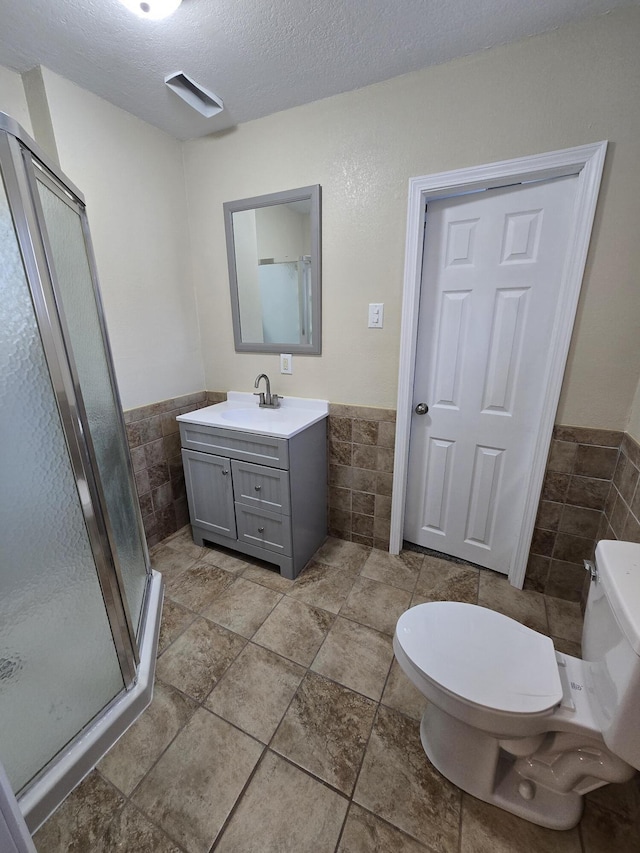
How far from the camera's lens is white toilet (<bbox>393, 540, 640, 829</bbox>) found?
75 cm

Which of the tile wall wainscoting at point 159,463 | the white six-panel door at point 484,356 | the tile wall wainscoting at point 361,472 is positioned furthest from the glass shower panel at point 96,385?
the white six-panel door at point 484,356

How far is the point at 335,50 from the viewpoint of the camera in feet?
4.27

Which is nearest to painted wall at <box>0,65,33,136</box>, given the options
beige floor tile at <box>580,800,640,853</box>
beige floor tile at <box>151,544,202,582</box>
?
beige floor tile at <box>151,544,202,582</box>

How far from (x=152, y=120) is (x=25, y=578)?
2.16 m

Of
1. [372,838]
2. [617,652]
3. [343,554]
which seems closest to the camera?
[617,652]

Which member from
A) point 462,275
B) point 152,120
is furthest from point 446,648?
point 152,120

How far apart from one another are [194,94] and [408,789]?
9.03 ft

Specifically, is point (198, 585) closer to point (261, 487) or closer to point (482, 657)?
point (261, 487)

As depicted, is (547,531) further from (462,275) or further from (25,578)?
(25,578)

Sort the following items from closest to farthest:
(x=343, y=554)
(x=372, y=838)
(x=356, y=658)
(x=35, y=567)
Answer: (x=372, y=838)
(x=35, y=567)
(x=356, y=658)
(x=343, y=554)

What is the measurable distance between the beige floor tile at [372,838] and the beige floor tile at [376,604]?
2.00 feet

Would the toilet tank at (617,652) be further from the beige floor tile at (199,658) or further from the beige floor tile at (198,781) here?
the beige floor tile at (199,658)

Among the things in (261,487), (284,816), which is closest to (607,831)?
(284,816)

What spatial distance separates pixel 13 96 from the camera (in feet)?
4.52
